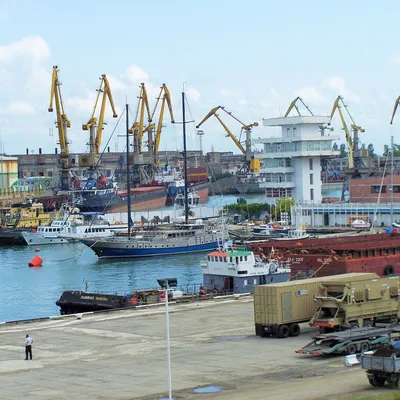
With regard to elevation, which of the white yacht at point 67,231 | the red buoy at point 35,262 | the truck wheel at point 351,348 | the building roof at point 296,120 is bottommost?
the truck wheel at point 351,348

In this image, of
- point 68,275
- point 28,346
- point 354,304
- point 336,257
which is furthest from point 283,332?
point 68,275

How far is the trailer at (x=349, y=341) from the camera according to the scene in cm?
3133

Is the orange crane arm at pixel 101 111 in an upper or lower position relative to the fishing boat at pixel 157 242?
upper

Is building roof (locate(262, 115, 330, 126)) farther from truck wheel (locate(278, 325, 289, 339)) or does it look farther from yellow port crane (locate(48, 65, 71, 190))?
truck wheel (locate(278, 325, 289, 339))

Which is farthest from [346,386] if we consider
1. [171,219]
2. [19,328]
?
[171,219]

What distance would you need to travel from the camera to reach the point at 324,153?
113 metres

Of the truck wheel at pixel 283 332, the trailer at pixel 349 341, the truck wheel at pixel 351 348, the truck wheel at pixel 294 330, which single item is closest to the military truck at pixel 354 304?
the truck wheel at pixel 294 330

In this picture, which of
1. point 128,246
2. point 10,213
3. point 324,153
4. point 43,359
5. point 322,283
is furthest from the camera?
point 10,213

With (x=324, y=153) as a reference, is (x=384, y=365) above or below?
below

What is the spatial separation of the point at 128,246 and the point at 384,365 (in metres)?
64.2

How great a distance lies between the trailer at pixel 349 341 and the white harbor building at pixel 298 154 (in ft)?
262

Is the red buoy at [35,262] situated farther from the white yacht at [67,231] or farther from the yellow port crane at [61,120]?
the yellow port crane at [61,120]

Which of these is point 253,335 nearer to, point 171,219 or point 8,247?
point 8,247

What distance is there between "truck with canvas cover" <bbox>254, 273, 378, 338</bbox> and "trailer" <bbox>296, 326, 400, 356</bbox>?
121 inches
